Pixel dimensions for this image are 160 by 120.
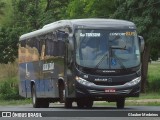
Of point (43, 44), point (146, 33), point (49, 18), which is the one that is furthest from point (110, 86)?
point (49, 18)

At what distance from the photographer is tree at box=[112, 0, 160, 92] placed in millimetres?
43531

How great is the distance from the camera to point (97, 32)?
2389cm

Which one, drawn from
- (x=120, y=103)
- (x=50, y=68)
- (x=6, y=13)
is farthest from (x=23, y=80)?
(x=6, y=13)

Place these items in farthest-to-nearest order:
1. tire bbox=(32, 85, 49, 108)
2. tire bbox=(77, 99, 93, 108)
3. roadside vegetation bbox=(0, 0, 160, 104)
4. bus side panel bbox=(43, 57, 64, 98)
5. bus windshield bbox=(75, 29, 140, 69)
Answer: roadside vegetation bbox=(0, 0, 160, 104), tire bbox=(32, 85, 49, 108), tire bbox=(77, 99, 93, 108), bus side panel bbox=(43, 57, 64, 98), bus windshield bbox=(75, 29, 140, 69)

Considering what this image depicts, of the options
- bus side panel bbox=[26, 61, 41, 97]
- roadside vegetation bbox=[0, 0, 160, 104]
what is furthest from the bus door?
roadside vegetation bbox=[0, 0, 160, 104]

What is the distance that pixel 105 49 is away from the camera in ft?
77.7

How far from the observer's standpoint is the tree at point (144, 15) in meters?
43.5

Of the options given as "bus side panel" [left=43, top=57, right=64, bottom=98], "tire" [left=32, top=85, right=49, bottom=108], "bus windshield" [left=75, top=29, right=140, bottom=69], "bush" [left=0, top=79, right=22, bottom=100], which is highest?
"bus windshield" [left=75, top=29, right=140, bottom=69]

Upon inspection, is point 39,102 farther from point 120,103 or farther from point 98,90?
point 98,90

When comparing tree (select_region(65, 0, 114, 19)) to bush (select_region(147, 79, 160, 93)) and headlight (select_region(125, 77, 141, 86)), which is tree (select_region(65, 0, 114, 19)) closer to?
bush (select_region(147, 79, 160, 93))

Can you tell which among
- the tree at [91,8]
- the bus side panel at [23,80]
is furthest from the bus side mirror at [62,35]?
the tree at [91,8]

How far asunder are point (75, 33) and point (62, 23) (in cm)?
170

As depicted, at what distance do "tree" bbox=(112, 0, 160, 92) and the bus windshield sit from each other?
1884cm

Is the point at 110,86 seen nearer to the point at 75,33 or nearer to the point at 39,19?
the point at 75,33
